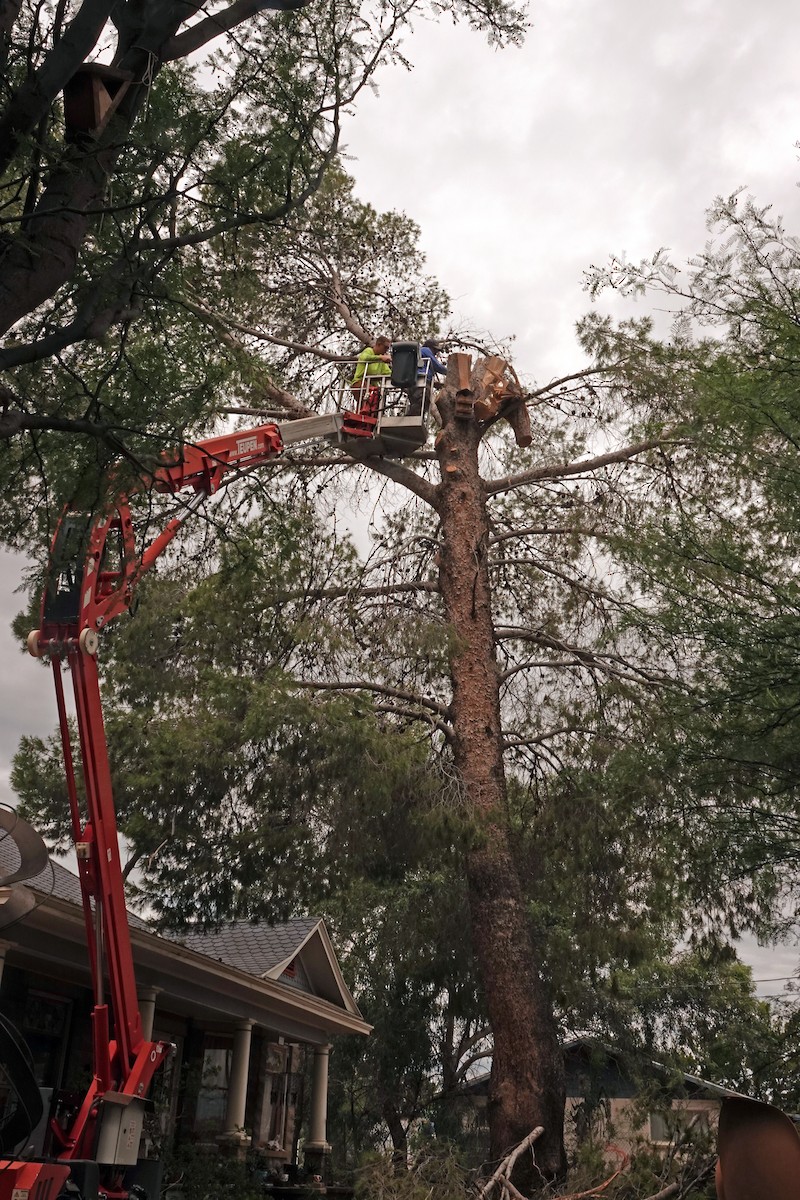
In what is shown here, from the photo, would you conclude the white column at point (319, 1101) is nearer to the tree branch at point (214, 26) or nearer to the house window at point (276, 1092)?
the house window at point (276, 1092)

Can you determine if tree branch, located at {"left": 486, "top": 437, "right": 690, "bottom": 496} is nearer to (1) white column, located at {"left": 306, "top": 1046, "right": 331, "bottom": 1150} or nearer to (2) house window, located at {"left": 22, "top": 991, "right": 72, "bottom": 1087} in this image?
(2) house window, located at {"left": 22, "top": 991, "right": 72, "bottom": 1087}

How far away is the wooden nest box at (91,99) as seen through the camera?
494 cm

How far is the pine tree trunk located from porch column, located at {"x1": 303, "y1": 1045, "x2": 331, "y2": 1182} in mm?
7953

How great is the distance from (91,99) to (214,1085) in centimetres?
1510

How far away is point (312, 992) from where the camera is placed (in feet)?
63.1

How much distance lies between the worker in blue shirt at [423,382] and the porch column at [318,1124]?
38.5 feet

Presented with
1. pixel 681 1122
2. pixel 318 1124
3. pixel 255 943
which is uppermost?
pixel 255 943

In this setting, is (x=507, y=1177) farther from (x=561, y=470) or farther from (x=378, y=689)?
(x=561, y=470)

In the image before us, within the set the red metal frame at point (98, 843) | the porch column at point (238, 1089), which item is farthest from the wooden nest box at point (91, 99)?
the porch column at point (238, 1089)

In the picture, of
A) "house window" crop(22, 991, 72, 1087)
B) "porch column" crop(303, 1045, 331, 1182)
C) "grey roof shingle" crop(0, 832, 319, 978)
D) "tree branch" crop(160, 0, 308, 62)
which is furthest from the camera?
"porch column" crop(303, 1045, 331, 1182)

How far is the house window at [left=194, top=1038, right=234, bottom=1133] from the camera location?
16.1 m

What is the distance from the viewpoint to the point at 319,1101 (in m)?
18.7

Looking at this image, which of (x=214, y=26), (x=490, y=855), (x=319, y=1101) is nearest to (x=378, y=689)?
(x=490, y=855)

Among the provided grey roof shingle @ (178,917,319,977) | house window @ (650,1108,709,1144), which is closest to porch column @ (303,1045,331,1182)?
grey roof shingle @ (178,917,319,977)
